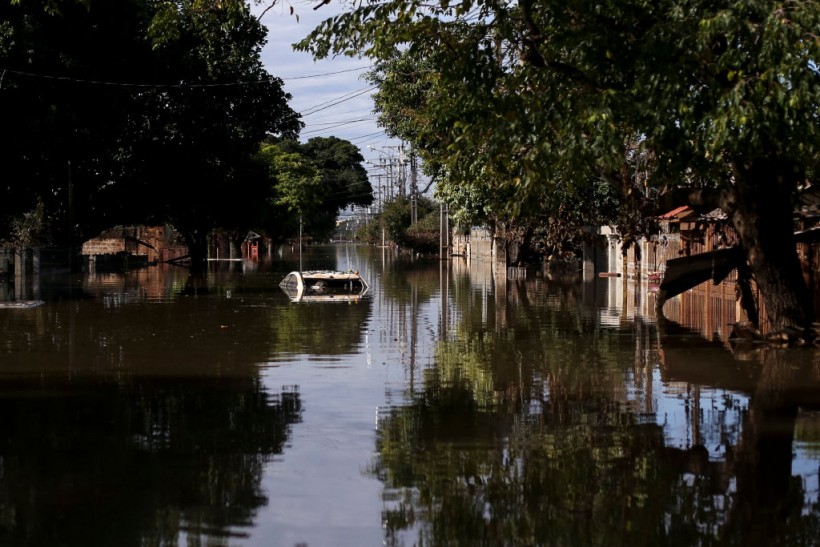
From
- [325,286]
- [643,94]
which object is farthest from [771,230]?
[325,286]

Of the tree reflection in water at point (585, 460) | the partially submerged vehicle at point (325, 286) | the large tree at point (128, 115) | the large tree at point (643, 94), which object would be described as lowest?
the tree reflection in water at point (585, 460)

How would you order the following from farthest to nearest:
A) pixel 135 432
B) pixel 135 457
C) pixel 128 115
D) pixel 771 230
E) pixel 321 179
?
pixel 321 179, pixel 128 115, pixel 771 230, pixel 135 432, pixel 135 457

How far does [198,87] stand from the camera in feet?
146

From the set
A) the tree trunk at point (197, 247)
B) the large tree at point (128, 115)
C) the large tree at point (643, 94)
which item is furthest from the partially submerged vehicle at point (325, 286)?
the tree trunk at point (197, 247)

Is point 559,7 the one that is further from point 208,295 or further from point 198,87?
point 198,87

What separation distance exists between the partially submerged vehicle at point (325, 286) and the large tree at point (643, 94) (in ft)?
48.0

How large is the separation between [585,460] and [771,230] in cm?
896

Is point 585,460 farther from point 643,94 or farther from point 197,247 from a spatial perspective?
point 197,247

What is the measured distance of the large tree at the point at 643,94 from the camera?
43.6 feet

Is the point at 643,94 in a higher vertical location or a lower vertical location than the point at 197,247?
higher

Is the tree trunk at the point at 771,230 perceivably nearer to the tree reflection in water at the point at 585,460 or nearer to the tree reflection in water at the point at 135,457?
the tree reflection in water at the point at 585,460

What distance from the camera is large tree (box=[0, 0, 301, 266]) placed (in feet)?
118

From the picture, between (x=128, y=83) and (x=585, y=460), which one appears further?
(x=128, y=83)

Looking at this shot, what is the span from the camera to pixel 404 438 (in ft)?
34.8
